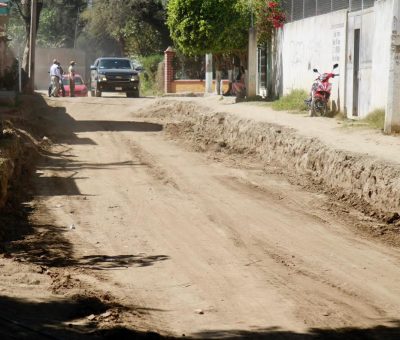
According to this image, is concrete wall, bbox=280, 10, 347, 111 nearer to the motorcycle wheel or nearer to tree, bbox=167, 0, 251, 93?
the motorcycle wheel

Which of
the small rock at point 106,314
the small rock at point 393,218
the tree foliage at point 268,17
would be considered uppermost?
the tree foliage at point 268,17

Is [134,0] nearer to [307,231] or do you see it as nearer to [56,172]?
[56,172]

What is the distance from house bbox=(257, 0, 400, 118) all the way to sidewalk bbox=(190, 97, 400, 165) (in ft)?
3.39

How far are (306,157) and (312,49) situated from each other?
1041 centimetres

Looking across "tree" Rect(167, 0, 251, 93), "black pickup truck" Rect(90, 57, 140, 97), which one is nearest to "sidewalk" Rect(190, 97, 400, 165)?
"tree" Rect(167, 0, 251, 93)

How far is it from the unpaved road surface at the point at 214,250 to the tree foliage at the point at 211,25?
1487cm

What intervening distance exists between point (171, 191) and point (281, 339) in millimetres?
8320

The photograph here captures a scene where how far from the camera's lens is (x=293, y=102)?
28.1m

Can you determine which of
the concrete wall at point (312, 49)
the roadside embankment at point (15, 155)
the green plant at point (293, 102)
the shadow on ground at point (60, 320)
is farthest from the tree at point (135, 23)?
the shadow on ground at point (60, 320)

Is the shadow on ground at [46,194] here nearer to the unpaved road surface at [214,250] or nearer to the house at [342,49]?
the unpaved road surface at [214,250]

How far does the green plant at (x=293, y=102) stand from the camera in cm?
2738

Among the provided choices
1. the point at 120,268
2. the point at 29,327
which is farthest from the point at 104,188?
the point at 29,327

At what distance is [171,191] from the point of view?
51.3ft

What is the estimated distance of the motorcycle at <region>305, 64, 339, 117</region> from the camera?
973 inches
